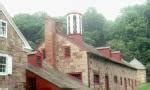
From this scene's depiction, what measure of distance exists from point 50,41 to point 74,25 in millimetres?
3523

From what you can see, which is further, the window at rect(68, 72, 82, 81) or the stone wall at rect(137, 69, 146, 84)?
the stone wall at rect(137, 69, 146, 84)

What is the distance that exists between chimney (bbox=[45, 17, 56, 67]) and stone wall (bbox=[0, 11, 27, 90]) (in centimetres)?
1004

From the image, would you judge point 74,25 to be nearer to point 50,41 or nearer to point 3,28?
point 50,41

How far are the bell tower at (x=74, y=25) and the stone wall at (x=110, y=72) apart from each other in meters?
3.64

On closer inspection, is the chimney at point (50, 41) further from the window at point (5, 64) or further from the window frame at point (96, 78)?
the window at point (5, 64)

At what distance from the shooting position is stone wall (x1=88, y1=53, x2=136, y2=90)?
126 ft

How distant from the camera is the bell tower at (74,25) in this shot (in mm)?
40719

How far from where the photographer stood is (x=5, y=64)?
1068 inches

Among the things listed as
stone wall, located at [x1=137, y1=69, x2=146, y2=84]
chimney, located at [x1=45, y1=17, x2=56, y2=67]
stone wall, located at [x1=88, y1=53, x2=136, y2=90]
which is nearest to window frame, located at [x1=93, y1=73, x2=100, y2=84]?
stone wall, located at [x1=88, y1=53, x2=136, y2=90]

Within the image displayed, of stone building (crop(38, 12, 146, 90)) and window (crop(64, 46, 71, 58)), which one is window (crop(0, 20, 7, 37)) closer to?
stone building (crop(38, 12, 146, 90))

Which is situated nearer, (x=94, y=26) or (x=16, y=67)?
(x=16, y=67)

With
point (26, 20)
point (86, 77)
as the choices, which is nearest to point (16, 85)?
point (86, 77)

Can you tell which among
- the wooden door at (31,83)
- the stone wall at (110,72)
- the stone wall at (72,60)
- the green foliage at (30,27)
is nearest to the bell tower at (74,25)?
the stone wall at (72,60)

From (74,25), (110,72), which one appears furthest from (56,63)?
(110,72)
